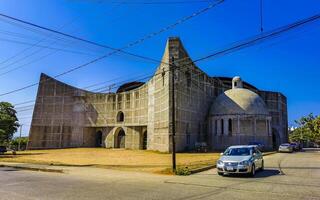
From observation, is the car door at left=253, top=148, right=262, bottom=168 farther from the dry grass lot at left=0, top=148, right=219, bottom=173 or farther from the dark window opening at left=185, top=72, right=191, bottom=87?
the dark window opening at left=185, top=72, right=191, bottom=87

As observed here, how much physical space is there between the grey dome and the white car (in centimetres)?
3082

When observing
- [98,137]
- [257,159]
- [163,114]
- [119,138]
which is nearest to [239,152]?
[257,159]

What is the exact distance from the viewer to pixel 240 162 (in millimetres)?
14492

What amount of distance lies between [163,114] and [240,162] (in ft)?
86.4

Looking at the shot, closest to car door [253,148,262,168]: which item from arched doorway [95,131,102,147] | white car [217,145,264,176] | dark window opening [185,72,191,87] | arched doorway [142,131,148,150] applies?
white car [217,145,264,176]

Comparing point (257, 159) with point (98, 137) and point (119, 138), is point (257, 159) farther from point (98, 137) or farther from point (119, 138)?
point (98, 137)

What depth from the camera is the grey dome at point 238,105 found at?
4617 centimetres

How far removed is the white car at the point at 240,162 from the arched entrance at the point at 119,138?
40.5m

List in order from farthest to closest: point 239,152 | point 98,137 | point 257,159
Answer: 1. point 98,137
2. point 257,159
3. point 239,152

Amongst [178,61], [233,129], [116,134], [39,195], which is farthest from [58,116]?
[39,195]

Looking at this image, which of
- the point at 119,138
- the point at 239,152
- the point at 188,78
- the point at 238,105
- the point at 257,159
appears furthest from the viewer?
the point at 119,138

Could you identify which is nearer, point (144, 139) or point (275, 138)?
point (144, 139)

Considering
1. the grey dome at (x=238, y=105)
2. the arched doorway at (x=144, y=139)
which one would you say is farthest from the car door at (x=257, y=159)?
the arched doorway at (x=144, y=139)

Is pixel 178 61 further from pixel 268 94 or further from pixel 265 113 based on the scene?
pixel 268 94
